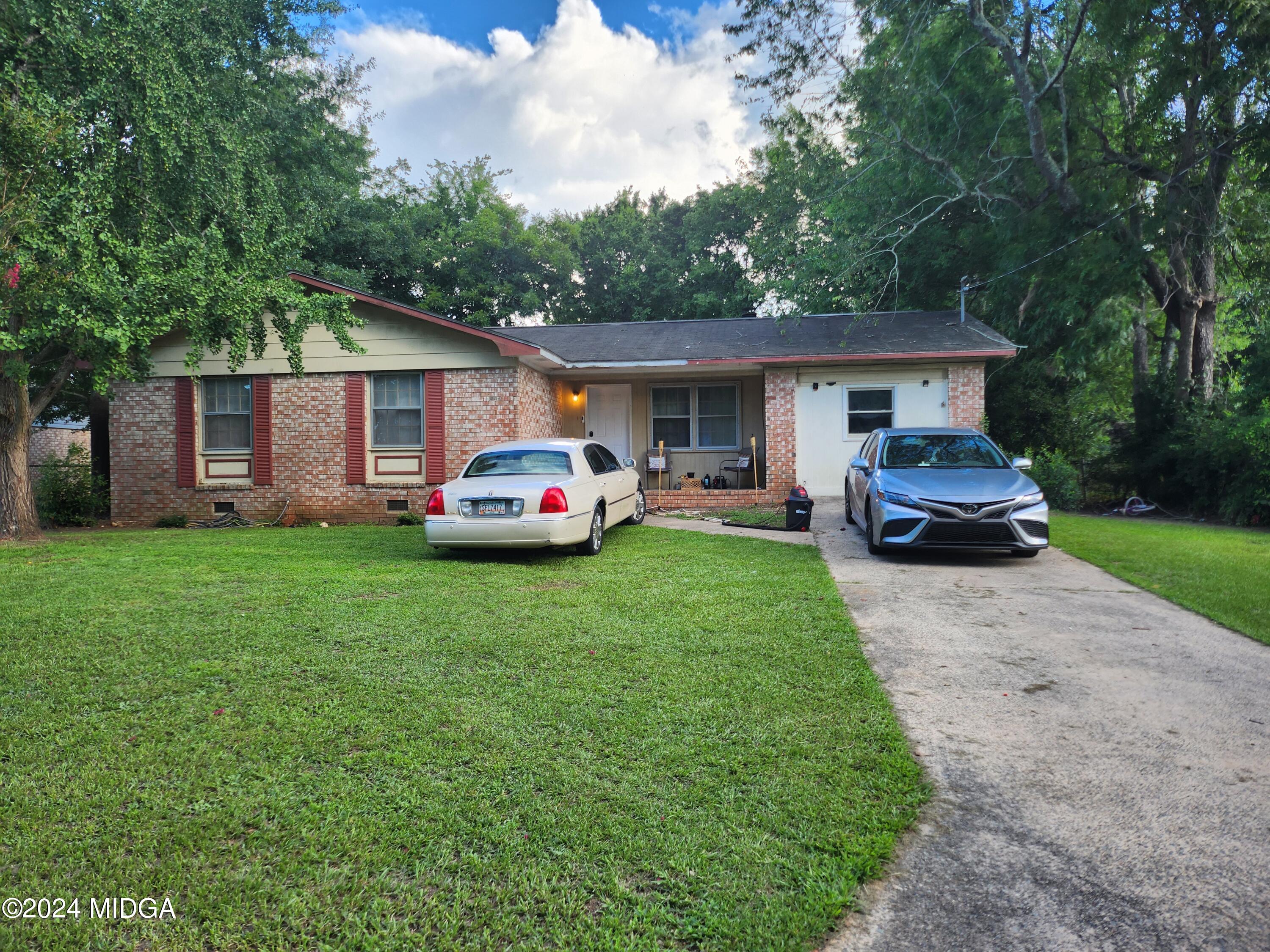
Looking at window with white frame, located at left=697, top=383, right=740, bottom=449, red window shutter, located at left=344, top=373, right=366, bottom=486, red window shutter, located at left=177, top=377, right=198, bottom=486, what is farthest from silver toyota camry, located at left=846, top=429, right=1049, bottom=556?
red window shutter, located at left=177, top=377, right=198, bottom=486

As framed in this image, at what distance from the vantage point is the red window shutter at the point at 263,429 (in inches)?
563

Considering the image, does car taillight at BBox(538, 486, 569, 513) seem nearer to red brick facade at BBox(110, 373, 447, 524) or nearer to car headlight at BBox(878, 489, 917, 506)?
car headlight at BBox(878, 489, 917, 506)

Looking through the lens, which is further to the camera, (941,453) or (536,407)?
(536,407)

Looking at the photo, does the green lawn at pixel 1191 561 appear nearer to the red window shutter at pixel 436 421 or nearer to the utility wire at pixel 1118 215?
the utility wire at pixel 1118 215

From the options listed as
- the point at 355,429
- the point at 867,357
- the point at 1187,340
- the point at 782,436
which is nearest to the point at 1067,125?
the point at 1187,340

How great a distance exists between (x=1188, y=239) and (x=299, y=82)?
22.8m

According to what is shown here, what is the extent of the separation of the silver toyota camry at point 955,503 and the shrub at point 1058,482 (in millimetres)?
6699

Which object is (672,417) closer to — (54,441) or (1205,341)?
(1205,341)

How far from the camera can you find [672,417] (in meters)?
17.5

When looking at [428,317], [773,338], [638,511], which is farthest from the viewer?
[773,338]

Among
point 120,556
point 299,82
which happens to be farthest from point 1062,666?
point 299,82

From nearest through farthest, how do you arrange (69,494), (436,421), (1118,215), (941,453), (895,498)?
1. (895,498)
2. (941,453)
3. (436,421)
4. (69,494)
5. (1118,215)

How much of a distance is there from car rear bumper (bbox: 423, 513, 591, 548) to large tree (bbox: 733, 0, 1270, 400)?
11505 mm

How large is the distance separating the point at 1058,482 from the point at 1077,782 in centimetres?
1357
